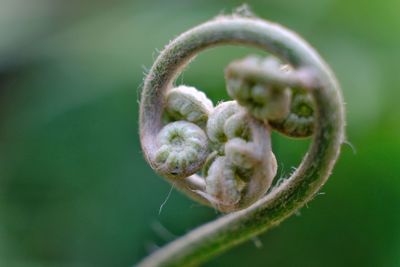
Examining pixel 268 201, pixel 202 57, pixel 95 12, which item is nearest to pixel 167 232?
pixel 202 57

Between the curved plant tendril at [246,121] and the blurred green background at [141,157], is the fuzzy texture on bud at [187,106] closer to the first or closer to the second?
the curved plant tendril at [246,121]

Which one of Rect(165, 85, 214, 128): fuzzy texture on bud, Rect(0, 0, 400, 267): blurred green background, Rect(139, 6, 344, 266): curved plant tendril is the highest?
Rect(0, 0, 400, 267): blurred green background

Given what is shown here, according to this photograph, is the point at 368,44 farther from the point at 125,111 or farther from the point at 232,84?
the point at 232,84

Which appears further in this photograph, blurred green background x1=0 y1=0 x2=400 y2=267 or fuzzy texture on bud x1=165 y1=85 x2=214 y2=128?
blurred green background x1=0 y1=0 x2=400 y2=267

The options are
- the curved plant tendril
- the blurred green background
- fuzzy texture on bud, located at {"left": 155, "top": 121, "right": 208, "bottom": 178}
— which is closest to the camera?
the curved plant tendril

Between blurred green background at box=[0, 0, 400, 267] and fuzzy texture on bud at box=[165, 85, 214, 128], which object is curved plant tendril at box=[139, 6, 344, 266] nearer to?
fuzzy texture on bud at box=[165, 85, 214, 128]

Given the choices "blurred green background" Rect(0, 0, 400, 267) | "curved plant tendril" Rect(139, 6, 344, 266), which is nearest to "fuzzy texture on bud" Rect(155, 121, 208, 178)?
"curved plant tendril" Rect(139, 6, 344, 266)

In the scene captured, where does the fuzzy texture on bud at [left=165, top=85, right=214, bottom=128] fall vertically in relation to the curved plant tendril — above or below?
above

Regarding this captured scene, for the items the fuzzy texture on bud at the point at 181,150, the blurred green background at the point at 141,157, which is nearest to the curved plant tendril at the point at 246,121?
the fuzzy texture on bud at the point at 181,150

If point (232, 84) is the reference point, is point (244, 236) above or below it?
below
